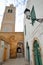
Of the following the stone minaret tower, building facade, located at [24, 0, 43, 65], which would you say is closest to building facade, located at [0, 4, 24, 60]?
the stone minaret tower

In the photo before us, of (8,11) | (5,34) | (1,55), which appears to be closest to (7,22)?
(8,11)

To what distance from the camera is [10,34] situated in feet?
68.3

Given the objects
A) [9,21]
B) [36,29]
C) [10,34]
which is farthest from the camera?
[9,21]

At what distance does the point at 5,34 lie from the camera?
20.8m

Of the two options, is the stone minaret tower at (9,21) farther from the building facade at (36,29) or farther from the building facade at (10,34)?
the building facade at (36,29)

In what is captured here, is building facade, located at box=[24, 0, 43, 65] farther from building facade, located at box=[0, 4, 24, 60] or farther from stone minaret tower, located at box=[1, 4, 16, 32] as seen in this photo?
stone minaret tower, located at box=[1, 4, 16, 32]

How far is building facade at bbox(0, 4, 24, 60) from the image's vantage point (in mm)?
19531

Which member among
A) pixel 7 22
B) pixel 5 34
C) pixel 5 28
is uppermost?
pixel 7 22

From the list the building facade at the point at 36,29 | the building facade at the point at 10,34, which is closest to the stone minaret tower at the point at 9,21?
the building facade at the point at 10,34

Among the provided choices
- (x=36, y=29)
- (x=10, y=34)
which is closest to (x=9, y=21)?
(x=10, y=34)

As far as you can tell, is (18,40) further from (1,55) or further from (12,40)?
(1,55)

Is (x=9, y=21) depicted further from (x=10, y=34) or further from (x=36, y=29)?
(x=36, y=29)

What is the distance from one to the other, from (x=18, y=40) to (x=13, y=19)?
11292 mm

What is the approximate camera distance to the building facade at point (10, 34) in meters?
19.5
